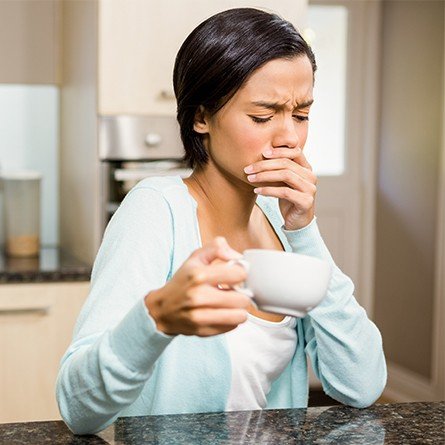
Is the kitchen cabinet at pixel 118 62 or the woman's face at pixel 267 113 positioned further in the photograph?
the kitchen cabinet at pixel 118 62

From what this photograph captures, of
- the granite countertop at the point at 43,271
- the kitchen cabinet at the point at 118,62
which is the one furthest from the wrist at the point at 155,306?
the kitchen cabinet at the point at 118,62

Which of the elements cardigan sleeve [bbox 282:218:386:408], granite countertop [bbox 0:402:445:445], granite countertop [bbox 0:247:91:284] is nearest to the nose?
cardigan sleeve [bbox 282:218:386:408]

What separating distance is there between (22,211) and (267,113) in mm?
2093

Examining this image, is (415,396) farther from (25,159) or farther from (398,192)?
(25,159)

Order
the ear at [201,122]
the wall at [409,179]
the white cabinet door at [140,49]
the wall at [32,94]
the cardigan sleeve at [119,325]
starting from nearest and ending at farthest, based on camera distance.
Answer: the cardigan sleeve at [119,325], the ear at [201,122], the white cabinet door at [140,49], the wall at [32,94], the wall at [409,179]

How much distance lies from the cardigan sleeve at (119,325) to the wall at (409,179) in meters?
3.41

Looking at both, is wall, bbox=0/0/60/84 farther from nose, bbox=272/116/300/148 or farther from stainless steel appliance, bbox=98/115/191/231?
nose, bbox=272/116/300/148

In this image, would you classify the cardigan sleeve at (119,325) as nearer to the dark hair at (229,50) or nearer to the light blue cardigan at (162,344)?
the light blue cardigan at (162,344)

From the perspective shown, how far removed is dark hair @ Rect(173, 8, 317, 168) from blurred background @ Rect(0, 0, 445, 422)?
1.58 metres

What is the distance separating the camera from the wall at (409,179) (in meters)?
4.64

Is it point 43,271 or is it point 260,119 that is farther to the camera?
point 43,271

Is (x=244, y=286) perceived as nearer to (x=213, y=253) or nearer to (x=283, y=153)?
(x=213, y=253)

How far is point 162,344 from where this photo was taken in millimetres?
1066

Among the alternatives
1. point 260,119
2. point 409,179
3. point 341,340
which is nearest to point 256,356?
point 341,340
